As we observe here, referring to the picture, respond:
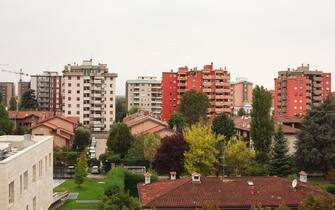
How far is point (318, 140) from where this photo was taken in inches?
1578

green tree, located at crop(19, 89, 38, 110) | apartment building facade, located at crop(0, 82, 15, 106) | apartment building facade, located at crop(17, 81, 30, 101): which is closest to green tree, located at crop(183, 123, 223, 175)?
green tree, located at crop(19, 89, 38, 110)

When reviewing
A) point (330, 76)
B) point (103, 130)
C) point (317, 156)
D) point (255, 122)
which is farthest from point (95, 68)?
point (317, 156)

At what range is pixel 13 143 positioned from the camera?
23.9 metres

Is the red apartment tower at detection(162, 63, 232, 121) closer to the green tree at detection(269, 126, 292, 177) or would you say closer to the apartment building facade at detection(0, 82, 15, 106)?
the green tree at detection(269, 126, 292, 177)

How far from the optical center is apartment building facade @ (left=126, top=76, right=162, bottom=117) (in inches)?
4469

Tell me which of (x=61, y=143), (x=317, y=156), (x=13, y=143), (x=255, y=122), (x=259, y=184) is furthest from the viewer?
(x=61, y=143)

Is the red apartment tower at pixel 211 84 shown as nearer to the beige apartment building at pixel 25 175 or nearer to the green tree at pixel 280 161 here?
the green tree at pixel 280 161

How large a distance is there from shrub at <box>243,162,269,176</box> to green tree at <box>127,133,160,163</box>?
10.2 meters

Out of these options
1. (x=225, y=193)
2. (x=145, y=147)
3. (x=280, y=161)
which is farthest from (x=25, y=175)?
(x=145, y=147)

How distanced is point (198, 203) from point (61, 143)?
1434 inches

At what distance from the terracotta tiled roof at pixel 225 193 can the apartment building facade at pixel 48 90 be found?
89631 mm

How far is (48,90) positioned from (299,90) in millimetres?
62015

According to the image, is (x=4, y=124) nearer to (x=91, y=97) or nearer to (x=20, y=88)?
(x=91, y=97)

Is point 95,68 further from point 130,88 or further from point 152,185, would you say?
point 152,185
